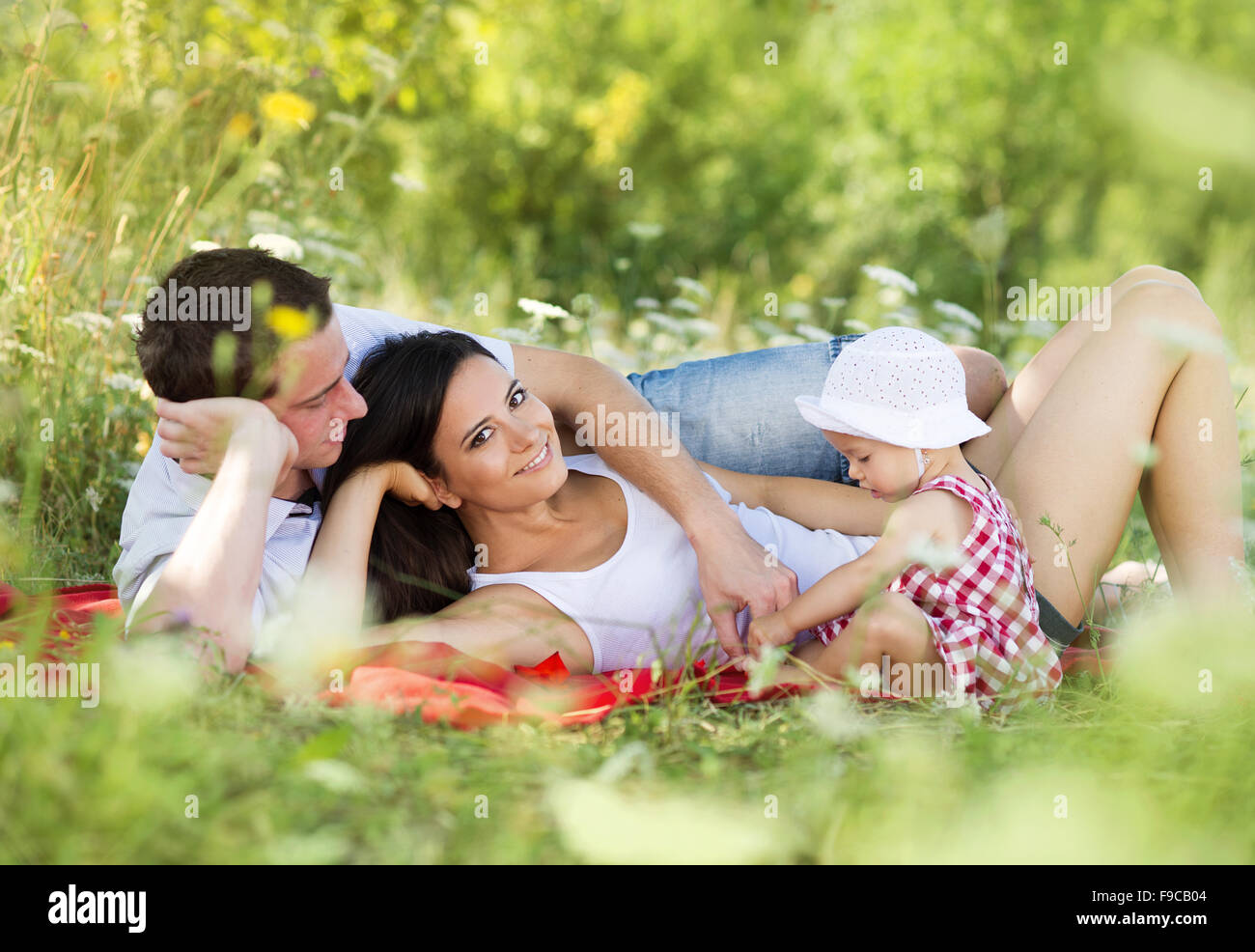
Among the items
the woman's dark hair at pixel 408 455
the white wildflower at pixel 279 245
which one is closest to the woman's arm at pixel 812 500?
the woman's dark hair at pixel 408 455

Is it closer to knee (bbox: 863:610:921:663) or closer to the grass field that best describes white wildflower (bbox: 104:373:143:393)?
the grass field

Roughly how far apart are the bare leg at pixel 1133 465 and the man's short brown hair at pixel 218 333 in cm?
182

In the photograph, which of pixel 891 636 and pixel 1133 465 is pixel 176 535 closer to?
pixel 891 636

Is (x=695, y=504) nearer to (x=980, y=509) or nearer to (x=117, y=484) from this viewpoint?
(x=980, y=509)

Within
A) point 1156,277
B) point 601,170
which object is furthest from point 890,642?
point 601,170

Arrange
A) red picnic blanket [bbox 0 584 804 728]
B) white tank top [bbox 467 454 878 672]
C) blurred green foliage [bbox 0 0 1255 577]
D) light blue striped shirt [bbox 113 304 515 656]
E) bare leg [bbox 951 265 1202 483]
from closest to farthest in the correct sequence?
red picnic blanket [bbox 0 584 804 728], light blue striped shirt [bbox 113 304 515 656], white tank top [bbox 467 454 878 672], bare leg [bbox 951 265 1202 483], blurred green foliage [bbox 0 0 1255 577]

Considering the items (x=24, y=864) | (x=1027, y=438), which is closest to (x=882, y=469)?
(x=1027, y=438)

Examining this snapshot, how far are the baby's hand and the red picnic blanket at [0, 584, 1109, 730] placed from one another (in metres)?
0.11

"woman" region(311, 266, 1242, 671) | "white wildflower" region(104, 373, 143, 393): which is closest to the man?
"woman" region(311, 266, 1242, 671)

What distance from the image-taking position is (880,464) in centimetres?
250

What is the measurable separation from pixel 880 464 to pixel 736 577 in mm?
420

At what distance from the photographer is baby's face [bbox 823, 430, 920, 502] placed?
8.14 ft
